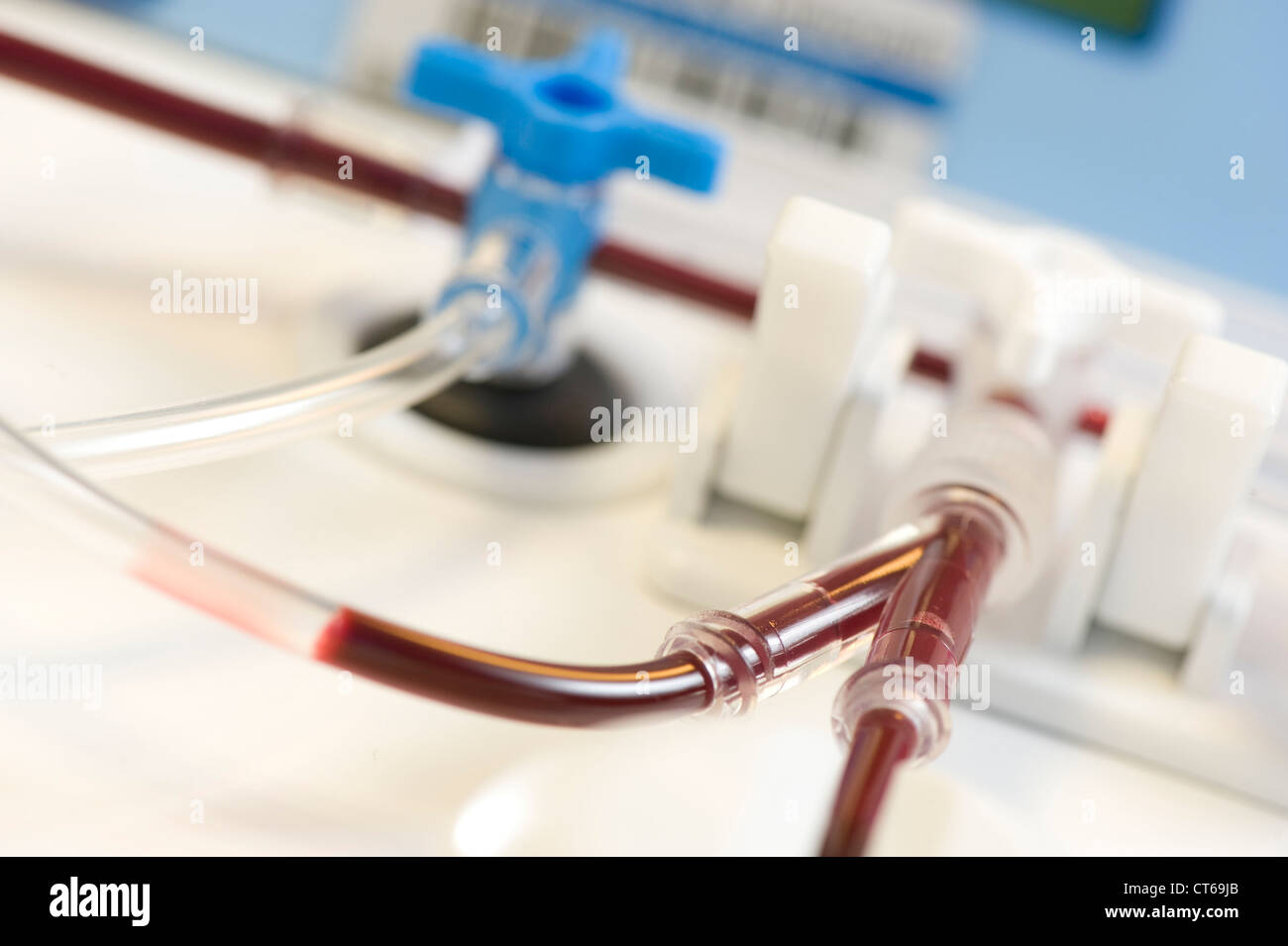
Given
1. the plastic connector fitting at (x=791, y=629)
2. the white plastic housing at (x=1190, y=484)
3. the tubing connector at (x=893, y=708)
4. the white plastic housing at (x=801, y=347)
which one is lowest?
the tubing connector at (x=893, y=708)

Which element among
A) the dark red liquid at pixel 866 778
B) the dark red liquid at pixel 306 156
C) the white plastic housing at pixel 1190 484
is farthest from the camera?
the dark red liquid at pixel 306 156

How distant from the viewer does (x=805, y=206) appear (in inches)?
15.6

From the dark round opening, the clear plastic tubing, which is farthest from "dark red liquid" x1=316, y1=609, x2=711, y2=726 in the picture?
the dark round opening

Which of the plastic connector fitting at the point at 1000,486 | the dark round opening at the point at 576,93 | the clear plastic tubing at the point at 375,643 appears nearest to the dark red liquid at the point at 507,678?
the clear plastic tubing at the point at 375,643

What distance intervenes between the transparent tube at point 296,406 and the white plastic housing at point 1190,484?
21cm

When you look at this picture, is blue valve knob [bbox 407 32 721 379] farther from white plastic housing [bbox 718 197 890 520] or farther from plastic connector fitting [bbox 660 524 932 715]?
plastic connector fitting [bbox 660 524 932 715]

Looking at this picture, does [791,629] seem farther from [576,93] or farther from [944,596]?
[576,93]

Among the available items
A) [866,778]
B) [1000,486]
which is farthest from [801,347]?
[866,778]

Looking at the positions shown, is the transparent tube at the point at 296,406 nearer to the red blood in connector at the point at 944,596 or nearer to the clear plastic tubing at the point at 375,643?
the clear plastic tubing at the point at 375,643

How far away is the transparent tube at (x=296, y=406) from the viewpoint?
0.31 metres

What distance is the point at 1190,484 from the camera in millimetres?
379
